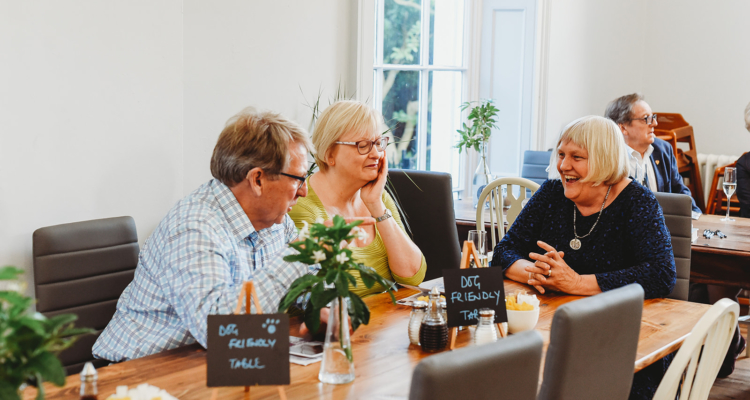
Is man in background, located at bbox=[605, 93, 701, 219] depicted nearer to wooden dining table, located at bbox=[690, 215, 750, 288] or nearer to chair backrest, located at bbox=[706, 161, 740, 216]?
wooden dining table, located at bbox=[690, 215, 750, 288]

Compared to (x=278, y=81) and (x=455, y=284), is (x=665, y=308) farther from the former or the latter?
(x=278, y=81)

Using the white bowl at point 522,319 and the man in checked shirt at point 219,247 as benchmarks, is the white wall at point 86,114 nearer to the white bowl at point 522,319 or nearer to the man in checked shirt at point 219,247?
the man in checked shirt at point 219,247

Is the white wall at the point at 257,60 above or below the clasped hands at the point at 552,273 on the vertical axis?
above

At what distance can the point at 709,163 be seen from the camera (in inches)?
227

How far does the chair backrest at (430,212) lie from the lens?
9.52 ft

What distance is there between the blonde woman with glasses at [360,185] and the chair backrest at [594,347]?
1.06 meters

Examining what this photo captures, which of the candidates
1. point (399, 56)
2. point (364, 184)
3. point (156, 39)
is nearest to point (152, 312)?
point (364, 184)

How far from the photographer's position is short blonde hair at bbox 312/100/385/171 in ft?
7.84

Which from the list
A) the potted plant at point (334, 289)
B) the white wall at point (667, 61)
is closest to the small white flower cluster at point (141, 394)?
the potted plant at point (334, 289)

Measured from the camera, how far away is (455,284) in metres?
1.53

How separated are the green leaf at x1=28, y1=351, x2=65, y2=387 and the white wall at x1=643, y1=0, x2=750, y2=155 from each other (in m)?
6.10

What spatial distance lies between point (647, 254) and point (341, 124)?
3.58 ft

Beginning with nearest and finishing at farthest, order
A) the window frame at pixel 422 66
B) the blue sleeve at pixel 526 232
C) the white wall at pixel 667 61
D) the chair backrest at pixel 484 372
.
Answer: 1. the chair backrest at pixel 484 372
2. the blue sleeve at pixel 526 232
3. the window frame at pixel 422 66
4. the white wall at pixel 667 61

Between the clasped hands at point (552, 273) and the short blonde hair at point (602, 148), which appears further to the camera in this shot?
the short blonde hair at point (602, 148)
